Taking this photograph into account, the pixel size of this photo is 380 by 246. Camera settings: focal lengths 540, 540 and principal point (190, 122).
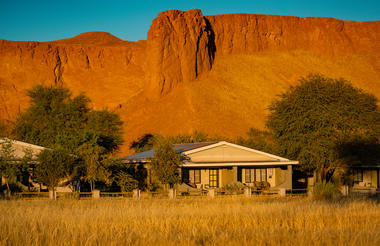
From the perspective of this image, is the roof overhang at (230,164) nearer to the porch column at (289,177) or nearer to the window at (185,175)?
the porch column at (289,177)

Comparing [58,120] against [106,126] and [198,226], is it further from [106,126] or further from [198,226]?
[198,226]

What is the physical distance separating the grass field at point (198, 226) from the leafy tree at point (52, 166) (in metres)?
6.57

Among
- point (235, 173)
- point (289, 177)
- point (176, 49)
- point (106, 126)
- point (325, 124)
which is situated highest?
point (176, 49)

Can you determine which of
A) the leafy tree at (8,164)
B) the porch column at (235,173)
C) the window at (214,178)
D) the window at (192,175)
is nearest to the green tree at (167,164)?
the window at (192,175)

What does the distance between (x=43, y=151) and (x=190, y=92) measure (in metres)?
56.7

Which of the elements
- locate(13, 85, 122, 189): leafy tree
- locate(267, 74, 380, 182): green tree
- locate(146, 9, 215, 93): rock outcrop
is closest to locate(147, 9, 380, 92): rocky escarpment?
locate(146, 9, 215, 93): rock outcrop

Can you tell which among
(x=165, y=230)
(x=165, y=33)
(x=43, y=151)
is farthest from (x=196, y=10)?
(x=165, y=230)

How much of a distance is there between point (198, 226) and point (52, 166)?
15.1 metres

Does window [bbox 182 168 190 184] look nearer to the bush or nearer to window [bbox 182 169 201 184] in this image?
window [bbox 182 169 201 184]

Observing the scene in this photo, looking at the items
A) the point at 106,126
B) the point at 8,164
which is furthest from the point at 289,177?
the point at 106,126

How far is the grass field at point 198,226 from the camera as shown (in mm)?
13672

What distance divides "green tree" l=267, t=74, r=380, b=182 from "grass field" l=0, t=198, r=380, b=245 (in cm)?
1573

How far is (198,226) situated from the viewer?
16.9 m

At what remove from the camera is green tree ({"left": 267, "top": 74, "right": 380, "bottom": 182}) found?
125 ft
